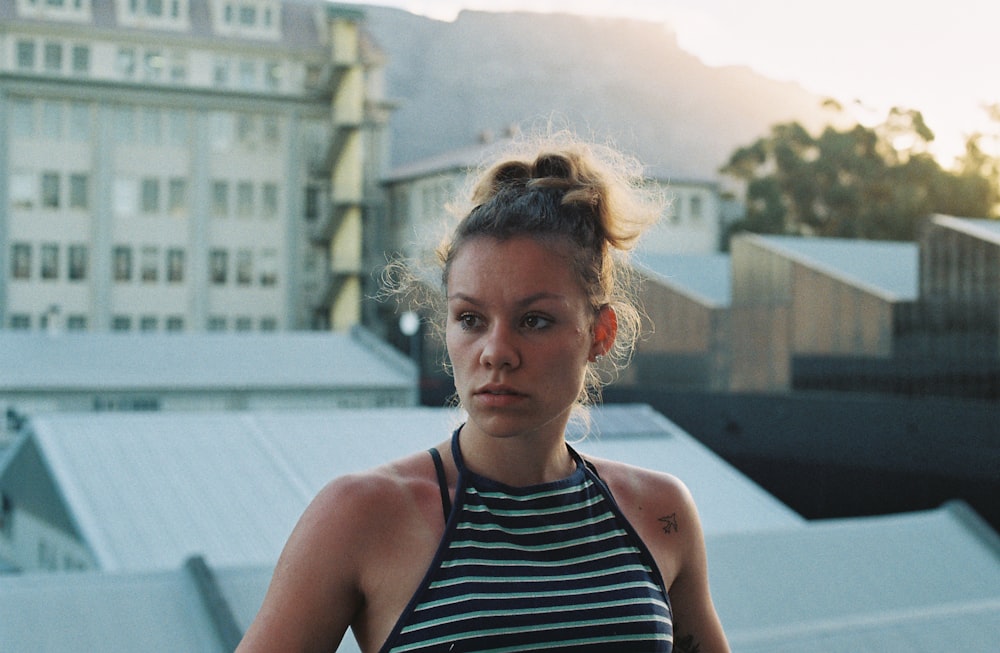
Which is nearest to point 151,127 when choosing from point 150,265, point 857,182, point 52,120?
point 52,120

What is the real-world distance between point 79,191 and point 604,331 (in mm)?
50760

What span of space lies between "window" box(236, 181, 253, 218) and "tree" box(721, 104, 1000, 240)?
21.1 metres

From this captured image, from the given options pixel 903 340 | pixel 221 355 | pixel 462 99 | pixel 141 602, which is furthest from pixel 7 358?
pixel 462 99

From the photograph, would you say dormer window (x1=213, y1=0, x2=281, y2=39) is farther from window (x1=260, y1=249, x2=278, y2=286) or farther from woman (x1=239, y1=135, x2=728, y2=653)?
woman (x1=239, y1=135, x2=728, y2=653)

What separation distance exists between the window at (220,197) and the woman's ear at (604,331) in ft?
166

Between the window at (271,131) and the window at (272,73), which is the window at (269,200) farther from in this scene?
the window at (272,73)

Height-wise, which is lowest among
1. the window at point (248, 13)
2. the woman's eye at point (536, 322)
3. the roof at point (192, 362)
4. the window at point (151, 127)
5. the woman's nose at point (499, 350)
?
the roof at point (192, 362)

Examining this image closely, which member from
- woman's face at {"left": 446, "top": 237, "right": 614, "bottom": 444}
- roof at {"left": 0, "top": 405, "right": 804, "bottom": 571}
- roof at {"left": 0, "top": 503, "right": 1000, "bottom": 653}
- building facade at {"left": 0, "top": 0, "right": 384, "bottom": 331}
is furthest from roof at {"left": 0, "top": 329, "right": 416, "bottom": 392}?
woman's face at {"left": 446, "top": 237, "right": 614, "bottom": 444}

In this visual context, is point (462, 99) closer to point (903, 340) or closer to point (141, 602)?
point (903, 340)

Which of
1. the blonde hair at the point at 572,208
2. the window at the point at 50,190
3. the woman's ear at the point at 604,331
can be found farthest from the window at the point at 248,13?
the woman's ear at the point at 604,331

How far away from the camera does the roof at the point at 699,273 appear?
33216 millimetres

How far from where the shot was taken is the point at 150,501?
13.5m

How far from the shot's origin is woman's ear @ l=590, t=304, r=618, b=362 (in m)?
1.87

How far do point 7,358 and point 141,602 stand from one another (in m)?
24.6
